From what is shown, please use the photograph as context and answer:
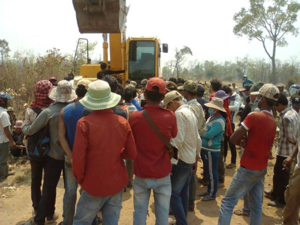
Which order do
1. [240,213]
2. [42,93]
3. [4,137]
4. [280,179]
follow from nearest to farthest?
1. [42,93]
2. [240,213]
3. [280,179]
4. [4,137]

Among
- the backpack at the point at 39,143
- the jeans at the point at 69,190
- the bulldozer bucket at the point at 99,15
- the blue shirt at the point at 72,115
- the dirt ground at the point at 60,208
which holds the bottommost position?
the dirt ground at the point at 60,208

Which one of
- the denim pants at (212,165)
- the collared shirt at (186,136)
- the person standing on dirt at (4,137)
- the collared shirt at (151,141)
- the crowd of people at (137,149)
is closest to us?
the crowd of people at (137,149)

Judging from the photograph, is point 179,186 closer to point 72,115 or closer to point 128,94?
point 72,115

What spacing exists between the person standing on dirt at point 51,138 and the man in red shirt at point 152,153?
1.07 metres

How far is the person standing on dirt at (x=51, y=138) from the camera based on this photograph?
330 centimetres

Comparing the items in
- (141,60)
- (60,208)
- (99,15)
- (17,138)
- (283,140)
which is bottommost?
(60,208)

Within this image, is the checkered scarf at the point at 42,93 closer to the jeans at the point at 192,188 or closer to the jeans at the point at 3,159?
the jeans at the point at 3,159

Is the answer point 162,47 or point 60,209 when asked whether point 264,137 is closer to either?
point 60,209

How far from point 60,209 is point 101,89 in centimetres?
262

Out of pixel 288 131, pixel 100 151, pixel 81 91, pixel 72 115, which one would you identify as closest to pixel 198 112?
pixel 288 131

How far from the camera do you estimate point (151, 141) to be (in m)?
2.78

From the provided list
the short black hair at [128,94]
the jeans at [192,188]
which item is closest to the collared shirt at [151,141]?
the jeans at [192,188]

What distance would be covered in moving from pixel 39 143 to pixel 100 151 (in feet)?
4.41

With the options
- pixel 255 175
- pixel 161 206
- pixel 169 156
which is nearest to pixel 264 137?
pixel 255 175
